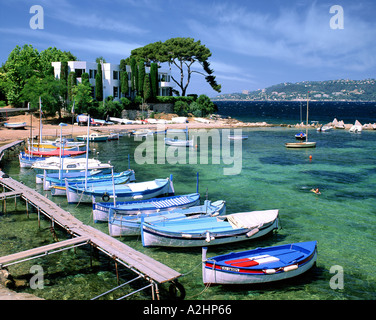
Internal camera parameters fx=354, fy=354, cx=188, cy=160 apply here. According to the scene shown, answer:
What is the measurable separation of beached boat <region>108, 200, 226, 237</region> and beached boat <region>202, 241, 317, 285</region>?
5971mm

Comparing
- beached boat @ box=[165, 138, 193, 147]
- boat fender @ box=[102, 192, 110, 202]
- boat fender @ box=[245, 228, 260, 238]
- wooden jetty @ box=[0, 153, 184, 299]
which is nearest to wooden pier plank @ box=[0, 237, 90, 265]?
wooden jetty @ box=[0, 153, 184, 299]

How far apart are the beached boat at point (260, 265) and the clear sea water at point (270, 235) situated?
619 mm

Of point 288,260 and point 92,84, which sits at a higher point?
point 92,84

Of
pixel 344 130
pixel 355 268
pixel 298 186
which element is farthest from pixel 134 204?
pixel 344 130

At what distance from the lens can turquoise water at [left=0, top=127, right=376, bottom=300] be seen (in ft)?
57.4

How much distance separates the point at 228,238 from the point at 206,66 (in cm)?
9316

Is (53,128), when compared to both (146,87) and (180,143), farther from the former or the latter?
(146,87)

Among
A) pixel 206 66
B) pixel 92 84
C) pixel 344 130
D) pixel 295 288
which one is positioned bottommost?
pixel 295 288

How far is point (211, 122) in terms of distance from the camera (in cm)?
10150

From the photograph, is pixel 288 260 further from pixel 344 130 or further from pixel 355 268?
pixel 344 130

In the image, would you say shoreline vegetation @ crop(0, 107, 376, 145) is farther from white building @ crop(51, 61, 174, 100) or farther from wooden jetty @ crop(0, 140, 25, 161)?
white building @ crop(51, 61, 174, 100)

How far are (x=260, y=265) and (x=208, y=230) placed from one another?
4.64m

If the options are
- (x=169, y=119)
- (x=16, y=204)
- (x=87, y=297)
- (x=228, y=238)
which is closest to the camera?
(x=87, y=297)

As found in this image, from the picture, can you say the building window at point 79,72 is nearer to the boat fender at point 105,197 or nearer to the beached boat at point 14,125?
the beached boat at point 14,125
